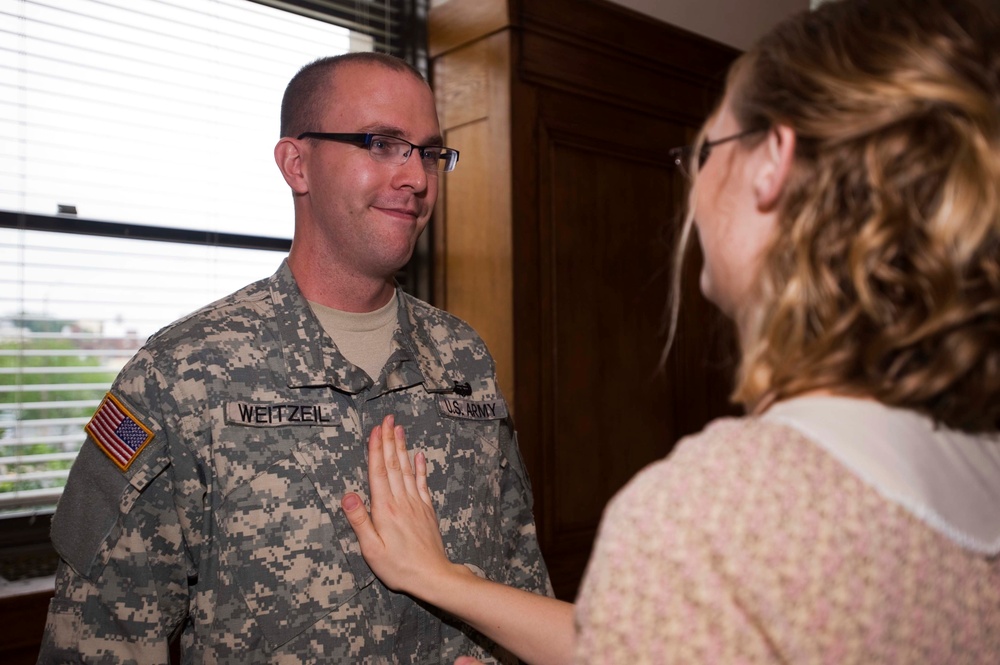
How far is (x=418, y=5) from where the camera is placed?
2734 millimetres

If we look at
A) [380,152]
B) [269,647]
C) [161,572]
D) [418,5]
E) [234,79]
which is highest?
[418,5]

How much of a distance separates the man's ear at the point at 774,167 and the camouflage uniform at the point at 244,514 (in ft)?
2.93

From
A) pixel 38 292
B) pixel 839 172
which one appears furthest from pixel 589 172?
pixel 839 172

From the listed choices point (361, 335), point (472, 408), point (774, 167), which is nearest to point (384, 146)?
point (361, 335)

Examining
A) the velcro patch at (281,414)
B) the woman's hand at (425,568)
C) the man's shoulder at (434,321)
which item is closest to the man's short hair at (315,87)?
the man's shoulder at (434,321)

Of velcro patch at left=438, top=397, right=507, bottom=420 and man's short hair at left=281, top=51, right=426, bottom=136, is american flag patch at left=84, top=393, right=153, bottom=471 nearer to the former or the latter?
velcro patch at left=438, top=397, right=507, bottom=420

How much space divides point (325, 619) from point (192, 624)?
22cm

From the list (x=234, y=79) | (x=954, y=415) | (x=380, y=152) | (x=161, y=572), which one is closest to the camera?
(x=954, y=415)

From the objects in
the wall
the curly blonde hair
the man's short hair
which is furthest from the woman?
the wall

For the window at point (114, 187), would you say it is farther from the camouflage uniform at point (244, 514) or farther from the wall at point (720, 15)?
the wall at point (720, 15)

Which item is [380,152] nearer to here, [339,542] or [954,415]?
[339,542]

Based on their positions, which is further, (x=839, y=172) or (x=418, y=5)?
(x=418, y=5)

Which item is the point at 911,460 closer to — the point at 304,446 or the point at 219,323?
the point at 304,446

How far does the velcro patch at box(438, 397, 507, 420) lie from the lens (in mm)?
1561
